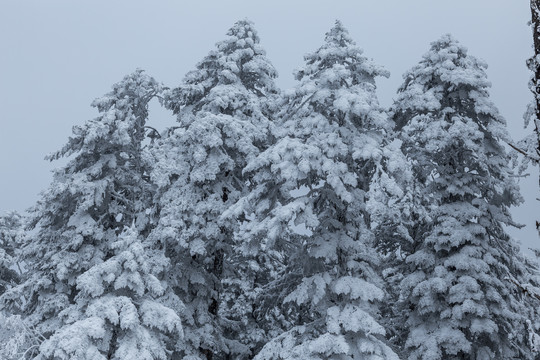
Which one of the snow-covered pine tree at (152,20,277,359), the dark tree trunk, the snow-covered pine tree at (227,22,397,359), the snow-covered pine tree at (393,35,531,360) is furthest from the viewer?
the snow-covered pine tree at (152,20,277,359)

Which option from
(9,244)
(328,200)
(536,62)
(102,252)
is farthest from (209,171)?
(9,244)

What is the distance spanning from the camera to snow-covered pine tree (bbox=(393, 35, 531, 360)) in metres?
17.5

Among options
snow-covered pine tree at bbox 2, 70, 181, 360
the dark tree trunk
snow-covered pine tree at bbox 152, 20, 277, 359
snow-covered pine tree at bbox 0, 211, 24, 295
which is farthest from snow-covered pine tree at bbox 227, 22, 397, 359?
snow-covered pine tree at bbox 0, 211, 24, 295

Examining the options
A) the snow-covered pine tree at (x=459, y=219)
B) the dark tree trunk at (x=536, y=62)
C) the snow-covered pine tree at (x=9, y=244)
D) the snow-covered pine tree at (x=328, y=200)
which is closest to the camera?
the dark tree trunk at (x=536, y=62)

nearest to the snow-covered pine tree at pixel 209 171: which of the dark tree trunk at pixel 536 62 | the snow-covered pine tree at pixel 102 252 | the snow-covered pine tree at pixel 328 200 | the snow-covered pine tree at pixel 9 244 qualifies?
the snow-covered pine tree at pixel 102 252

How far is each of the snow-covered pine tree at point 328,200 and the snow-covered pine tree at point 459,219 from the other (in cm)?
276

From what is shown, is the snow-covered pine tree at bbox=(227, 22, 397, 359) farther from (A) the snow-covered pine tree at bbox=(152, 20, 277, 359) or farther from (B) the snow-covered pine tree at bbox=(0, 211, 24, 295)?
(B) the snow-covered pine tree at bbox=(0, 211, 24, 295)

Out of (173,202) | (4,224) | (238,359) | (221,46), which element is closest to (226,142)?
(173,202)

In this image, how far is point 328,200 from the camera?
1681 centimetres

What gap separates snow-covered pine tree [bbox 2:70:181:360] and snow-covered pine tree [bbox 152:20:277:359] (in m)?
1.07

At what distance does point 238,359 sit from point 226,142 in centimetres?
869

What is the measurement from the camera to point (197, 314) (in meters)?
19.1

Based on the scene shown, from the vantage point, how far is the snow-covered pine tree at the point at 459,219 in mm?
17469

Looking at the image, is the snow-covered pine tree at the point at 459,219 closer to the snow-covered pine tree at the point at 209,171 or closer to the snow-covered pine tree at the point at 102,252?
the snow-covered pine tree at the point at 209,171
